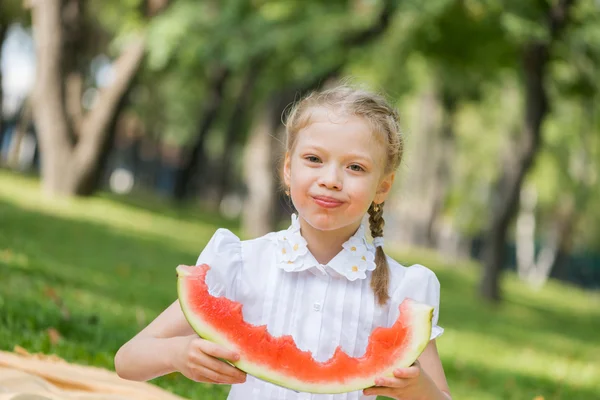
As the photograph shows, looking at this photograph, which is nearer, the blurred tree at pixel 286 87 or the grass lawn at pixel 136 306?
the grass lawn at pixel 136 306

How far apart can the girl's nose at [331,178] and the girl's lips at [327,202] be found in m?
0.04

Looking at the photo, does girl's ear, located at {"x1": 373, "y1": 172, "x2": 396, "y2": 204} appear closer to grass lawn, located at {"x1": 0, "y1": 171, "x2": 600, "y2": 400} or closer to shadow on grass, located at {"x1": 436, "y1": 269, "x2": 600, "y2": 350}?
grass lawn, located at {"x1": 0, "y1": 171, "x2": 600, "y2": 400}

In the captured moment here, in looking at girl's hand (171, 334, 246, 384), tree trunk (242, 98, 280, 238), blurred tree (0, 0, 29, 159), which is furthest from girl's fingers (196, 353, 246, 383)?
blurred tree (0, 0, 29, 159)

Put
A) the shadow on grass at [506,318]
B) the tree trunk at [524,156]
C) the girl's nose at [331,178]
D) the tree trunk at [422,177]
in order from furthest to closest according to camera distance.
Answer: the tree trunk at [422,177] < the tree trunk at [524,156] < the shadow on grass at [506,318] < the girl's nose at [331,178]

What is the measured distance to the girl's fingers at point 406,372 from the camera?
7.40 feet

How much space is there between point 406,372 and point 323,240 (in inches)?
23.1

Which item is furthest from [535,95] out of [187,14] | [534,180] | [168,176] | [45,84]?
[168,176]

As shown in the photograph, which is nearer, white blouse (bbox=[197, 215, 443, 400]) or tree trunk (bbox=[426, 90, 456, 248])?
white blouse (bbox=[197, 215, 443, 400])

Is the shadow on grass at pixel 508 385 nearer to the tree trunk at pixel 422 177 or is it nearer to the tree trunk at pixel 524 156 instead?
the tree trunk at pixel 524 156

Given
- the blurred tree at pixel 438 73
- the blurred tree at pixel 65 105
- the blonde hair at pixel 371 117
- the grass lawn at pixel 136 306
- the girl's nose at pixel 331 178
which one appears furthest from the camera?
the blurred tree at pixel 65 105

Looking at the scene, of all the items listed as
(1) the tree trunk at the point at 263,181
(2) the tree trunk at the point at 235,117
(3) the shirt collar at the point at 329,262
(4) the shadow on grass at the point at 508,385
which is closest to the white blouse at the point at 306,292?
(3) the shirt collar at the point at 329,262

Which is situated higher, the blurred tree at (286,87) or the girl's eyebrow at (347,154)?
the blurred tree at (286,87)

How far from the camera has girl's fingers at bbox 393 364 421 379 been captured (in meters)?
2.26

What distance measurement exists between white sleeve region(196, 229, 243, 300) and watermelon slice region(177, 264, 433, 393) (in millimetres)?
192
